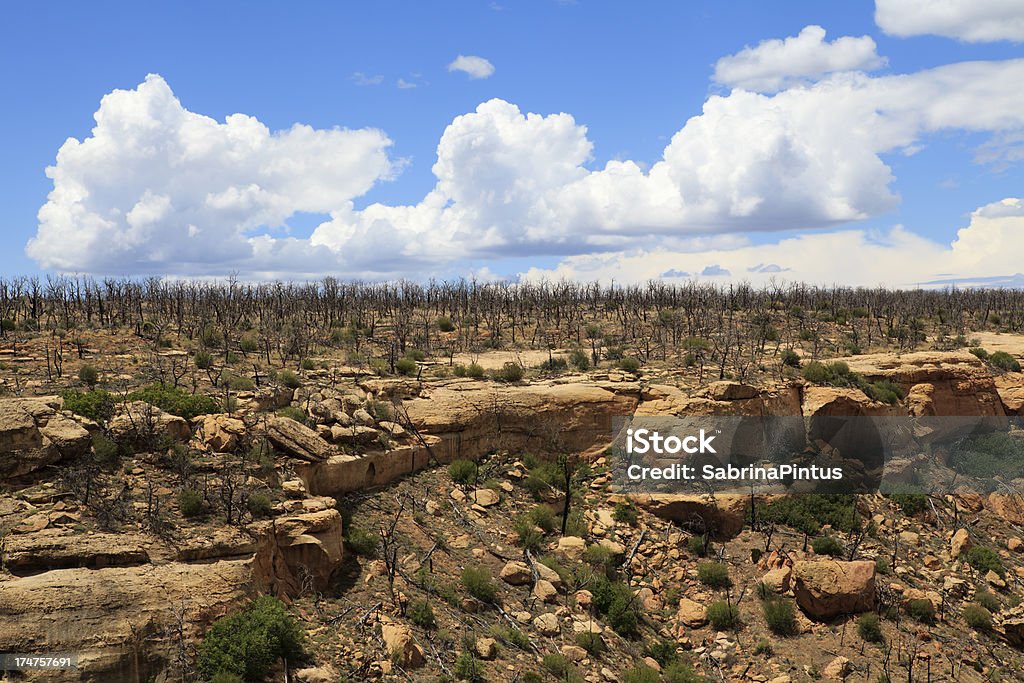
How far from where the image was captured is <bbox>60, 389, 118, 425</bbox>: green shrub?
17141 mm

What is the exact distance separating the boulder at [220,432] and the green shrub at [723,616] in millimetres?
13560

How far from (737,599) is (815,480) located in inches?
295

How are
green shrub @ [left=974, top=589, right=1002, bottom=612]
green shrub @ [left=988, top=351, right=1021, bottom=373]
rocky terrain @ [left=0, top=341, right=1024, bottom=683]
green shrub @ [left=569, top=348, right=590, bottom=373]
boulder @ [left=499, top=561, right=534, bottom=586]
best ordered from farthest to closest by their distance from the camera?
green shrub @ [left=988, top=351, right=1021, bottom=373]
green shrub @ [left=569, top=348, right=590, bottom=373]
green shrub @ [left=974, top=589, right=1002, bottom=612]
boulder @ [left=499, top=561, right=534, bottom=586]
rocky terrain @ [left=0, top=341, right=1024, bottom=683]

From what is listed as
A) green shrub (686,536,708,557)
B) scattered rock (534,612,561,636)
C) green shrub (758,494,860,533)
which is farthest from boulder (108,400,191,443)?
green shrub (758,494,860,533)

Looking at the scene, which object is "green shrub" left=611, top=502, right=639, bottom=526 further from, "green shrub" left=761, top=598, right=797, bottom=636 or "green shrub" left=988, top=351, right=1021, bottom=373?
"green shrub" left=988, top=351, right=1021, bottom=373

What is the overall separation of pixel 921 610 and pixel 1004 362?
2015 centimetres

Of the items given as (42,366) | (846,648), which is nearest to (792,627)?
(846,648)

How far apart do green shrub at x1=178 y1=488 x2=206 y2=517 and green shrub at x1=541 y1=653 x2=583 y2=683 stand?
321 inches

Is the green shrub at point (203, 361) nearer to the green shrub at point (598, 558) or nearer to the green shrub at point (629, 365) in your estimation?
the green shrub at point (598, 558)

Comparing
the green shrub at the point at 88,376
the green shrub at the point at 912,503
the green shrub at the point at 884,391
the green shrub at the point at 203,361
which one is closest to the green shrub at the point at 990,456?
the green shrub at the point at 884,391

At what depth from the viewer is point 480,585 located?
17781 mm

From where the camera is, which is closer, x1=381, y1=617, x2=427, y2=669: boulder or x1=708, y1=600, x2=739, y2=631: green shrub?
x1=381, y1=617, x2=427, y2=669: boulder

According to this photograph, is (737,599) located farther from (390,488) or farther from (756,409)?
(390,488)

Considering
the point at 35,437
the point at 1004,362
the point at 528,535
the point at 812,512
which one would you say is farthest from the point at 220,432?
the point at 1004,362
